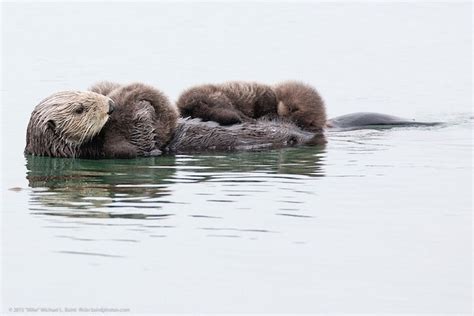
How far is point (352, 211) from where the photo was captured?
7.50 meters

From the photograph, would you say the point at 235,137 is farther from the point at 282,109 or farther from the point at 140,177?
the point at 140,177

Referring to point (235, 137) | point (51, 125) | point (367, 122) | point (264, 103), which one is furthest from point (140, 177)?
point (367, 122)

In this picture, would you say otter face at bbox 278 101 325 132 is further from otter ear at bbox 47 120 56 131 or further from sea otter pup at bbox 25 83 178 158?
otter ear at bbox 47 120 56 131

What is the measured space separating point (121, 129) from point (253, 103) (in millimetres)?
1437

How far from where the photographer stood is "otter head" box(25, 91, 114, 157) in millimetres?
9398

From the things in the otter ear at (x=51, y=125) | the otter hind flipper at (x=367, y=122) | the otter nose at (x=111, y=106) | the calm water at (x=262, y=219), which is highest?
the otter nose at (x=111, y=106)

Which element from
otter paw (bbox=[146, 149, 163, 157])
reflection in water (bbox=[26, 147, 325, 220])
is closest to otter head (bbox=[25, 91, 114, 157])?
reflection in water (bbox=[26, 147, 325, 220])

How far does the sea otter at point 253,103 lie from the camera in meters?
10.0

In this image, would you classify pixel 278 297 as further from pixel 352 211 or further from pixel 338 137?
pixel 338 137

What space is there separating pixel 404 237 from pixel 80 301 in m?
2.27

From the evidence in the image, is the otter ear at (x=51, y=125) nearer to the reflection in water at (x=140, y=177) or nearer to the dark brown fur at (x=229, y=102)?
the reflection in water at (x=140, y=177)

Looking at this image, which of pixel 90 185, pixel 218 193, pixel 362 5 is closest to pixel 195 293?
pixel 218 193

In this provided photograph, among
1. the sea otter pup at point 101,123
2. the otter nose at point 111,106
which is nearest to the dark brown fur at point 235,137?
the sea otter pup at point 101,123

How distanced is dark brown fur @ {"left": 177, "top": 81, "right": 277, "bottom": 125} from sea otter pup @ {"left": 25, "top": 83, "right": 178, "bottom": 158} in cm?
35
